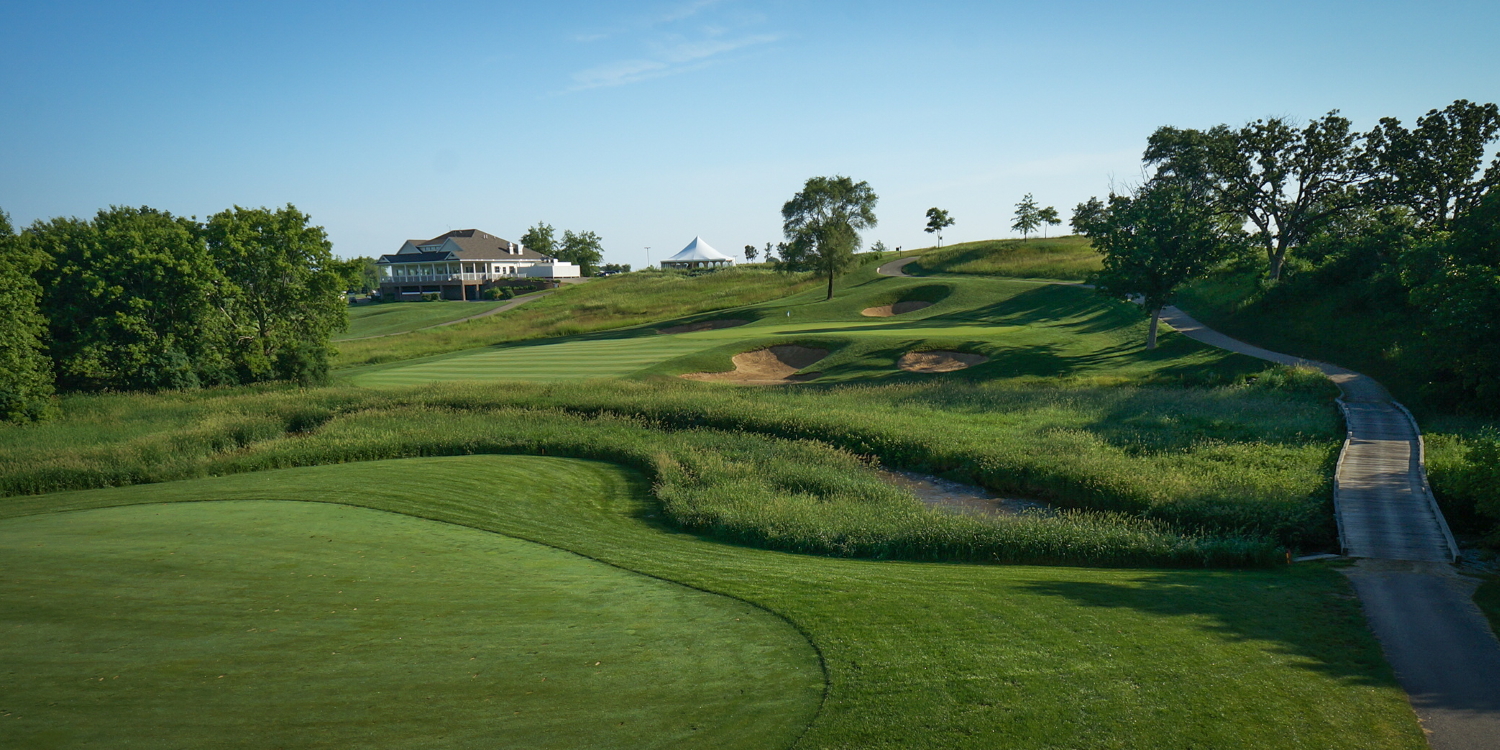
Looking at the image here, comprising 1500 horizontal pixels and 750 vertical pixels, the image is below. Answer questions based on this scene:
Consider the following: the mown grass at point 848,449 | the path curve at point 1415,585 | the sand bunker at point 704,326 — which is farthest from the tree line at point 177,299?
the path curve at point 1415,585

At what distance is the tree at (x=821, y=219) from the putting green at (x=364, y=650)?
55.6 metres

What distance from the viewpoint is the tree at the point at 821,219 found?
65875 mm

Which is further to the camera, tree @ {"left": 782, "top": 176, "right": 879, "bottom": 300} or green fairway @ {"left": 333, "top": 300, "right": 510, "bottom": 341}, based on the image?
green fairway @ {"left": 333, "top": 300, "right": 510, "bottom": 341}

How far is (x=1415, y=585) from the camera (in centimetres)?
1129

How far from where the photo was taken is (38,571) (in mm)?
10047

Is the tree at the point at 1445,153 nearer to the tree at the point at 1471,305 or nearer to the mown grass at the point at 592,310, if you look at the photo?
the tree at the point at 1471,305

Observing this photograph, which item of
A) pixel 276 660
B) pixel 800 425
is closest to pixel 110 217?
pixel 800 425

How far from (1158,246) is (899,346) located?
Answer: 13026mm

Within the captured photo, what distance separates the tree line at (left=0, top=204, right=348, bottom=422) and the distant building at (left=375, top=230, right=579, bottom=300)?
64366 millimetres

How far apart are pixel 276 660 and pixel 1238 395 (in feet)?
96.7

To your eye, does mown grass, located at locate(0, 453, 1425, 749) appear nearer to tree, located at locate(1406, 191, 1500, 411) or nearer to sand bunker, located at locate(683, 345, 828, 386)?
tree, located at locate(1406, 191, 1500, 411)

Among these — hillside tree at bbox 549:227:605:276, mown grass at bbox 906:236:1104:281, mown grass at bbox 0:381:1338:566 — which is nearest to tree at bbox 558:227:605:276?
hillside tree at bbox 549:227:605:276

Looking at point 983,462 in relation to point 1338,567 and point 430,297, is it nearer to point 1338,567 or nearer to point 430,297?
point 1338,567

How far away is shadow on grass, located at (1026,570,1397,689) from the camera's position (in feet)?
28.6
